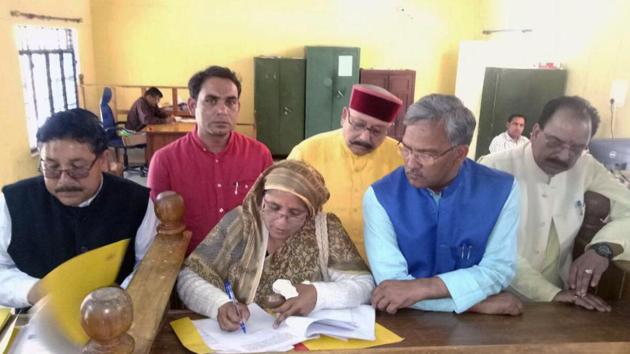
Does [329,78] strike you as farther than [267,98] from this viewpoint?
No

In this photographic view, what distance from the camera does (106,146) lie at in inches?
57.3

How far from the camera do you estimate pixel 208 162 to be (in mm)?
2227

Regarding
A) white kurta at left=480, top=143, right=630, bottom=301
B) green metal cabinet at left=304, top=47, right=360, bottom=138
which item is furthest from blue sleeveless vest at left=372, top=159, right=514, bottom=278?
green metal cabinet at left=304, top=47, right=360, bottom=138

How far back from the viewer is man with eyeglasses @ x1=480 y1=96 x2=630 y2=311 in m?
1.47

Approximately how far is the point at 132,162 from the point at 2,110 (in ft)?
10.3

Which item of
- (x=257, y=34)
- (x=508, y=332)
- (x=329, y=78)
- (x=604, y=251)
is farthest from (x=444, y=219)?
(x=257, y=34)

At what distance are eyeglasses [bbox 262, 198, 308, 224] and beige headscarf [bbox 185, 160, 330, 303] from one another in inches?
1.3

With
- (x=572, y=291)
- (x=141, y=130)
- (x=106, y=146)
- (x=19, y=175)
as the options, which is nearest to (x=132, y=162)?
(x=141, y=130)

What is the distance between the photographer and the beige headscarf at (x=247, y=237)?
132 cm

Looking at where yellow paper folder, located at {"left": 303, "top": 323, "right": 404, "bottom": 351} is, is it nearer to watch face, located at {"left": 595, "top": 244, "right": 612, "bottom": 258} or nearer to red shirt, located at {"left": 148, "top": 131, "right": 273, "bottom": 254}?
watch face, located at {"left": 595, "top": 244, "right": 612, "bottom": 258}

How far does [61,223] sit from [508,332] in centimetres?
130

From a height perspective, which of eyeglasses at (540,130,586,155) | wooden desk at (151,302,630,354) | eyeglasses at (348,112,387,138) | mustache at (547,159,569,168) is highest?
eyeglasses at (540,130,586,155)

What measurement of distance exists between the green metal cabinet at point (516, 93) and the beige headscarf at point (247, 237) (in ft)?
16.8

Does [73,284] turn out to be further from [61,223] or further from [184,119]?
[184,119]
